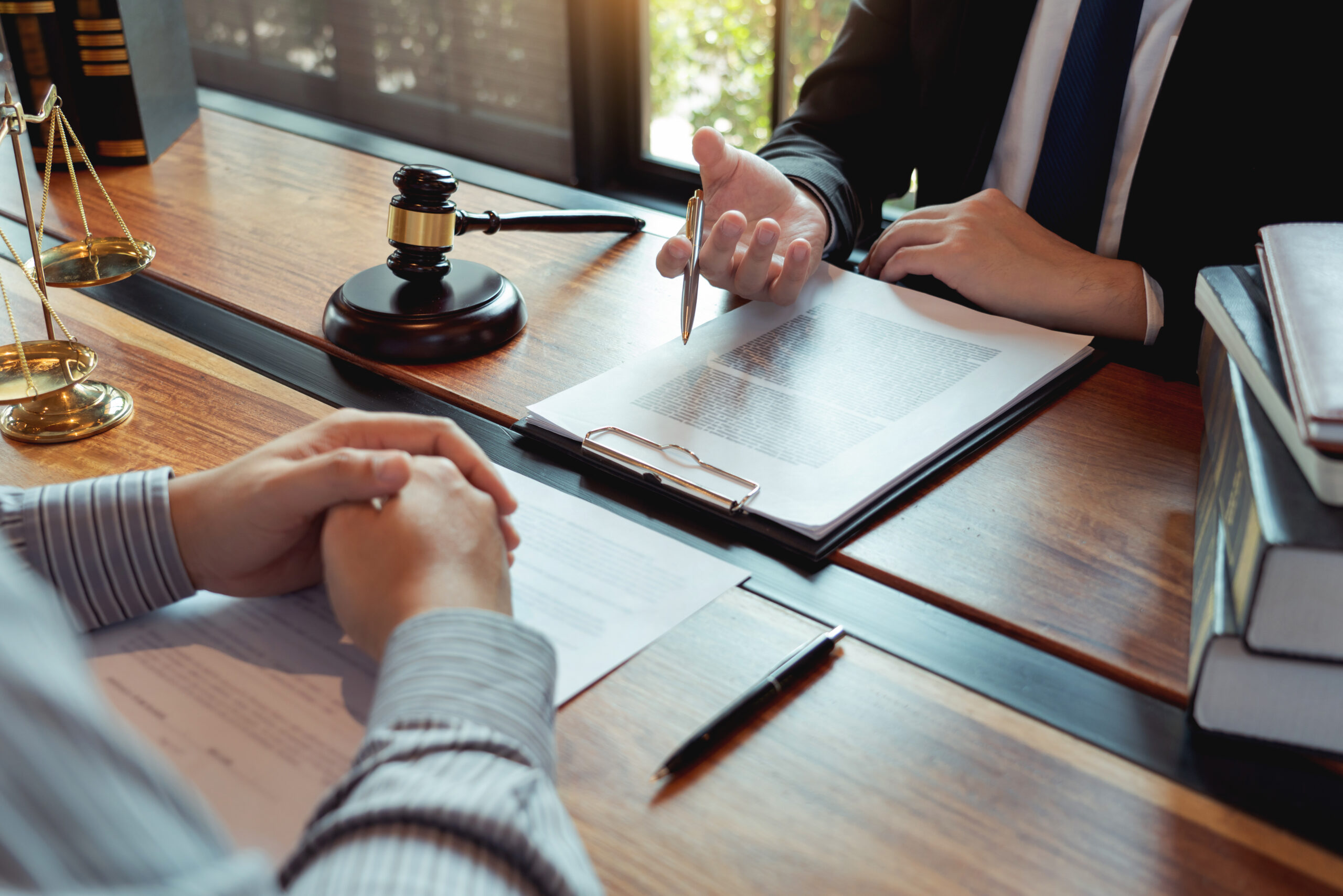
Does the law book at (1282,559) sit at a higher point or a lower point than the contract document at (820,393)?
higher

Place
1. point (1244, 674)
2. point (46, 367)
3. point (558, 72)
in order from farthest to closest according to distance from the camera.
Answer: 1. point (558, 72)
2. point (46, 367)
3. point (1244, 674)

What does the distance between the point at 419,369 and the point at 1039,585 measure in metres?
0.59

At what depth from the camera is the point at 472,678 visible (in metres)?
0.50

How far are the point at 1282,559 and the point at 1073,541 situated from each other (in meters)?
0.22

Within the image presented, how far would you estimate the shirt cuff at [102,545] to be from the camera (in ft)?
1.96

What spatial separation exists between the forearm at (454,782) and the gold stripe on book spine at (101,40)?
1290 mm

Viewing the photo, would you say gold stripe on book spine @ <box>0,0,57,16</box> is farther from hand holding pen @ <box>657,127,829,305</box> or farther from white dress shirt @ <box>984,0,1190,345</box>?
white dress shirt @ <box>984,0,1190,345</box>

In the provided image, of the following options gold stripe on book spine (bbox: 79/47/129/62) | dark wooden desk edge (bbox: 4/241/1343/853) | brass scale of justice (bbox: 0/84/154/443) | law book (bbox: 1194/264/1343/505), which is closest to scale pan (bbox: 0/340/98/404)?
brass scale of justice (bbox: 0/84/154/443)

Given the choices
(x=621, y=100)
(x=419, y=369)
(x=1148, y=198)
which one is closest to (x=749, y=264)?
(x=419, y=369)

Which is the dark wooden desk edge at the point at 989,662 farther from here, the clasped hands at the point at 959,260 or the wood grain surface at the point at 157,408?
the clasped hands at the point at 959,260

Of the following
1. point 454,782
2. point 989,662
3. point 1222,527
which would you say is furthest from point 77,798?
point 1222,527

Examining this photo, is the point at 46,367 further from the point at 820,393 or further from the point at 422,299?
the point at 820,393

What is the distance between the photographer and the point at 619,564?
27.0 inches

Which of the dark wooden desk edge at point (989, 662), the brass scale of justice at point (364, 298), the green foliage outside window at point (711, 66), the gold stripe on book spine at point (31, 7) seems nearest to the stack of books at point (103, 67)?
the gold stripe on book spine at point (31, 7)
